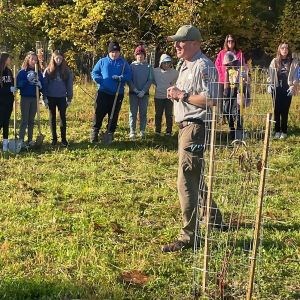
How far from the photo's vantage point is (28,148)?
9508 mm

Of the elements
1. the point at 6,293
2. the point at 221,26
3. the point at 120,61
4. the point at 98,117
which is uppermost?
the point at 221,26

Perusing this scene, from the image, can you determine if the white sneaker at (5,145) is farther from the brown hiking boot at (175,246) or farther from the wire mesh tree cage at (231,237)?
the brown hiking boot at (175,246)

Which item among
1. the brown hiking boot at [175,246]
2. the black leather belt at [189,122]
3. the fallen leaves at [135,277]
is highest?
the black leather belt at [189,122]

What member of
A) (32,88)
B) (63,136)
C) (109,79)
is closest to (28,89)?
(32,88)

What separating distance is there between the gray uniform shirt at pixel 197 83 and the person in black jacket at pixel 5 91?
5046 mm

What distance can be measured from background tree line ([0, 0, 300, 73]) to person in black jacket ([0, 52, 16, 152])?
36.2 ft

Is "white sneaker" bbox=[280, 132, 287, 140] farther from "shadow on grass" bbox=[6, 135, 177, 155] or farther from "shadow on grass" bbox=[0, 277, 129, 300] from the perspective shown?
"shadow on grass" bbox=[0, 277, 129, 300]

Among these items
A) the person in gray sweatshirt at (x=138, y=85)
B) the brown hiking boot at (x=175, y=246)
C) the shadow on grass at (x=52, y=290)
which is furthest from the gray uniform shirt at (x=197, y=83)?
the person in gray sweatshirt at (x=138, y=85)

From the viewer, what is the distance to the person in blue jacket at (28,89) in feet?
31.1

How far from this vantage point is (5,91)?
31.0 ft

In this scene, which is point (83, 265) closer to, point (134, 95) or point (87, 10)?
point (134, 95)

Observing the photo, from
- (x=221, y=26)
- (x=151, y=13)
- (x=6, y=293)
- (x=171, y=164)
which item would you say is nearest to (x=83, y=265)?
(x=6, y=293)

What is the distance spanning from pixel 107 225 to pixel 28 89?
447 centimetres

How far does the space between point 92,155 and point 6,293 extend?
16.2 ft
